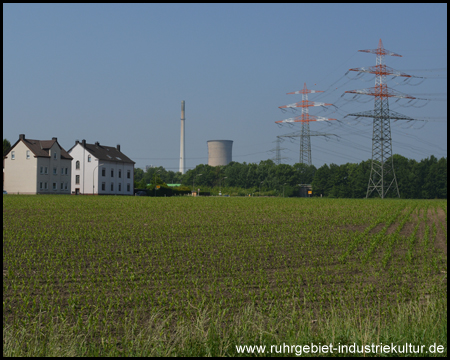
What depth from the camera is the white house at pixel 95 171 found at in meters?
87.2

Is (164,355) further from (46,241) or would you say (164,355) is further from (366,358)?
(46,241)

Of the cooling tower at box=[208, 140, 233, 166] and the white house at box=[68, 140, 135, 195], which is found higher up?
the cooling tower at box=[208, 140, 233, 166]

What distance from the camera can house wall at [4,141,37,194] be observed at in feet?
243

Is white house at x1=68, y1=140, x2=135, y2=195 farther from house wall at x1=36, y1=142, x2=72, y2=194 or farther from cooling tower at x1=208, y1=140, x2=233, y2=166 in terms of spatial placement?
cooling tower at x1=208, y1=140, x2=233, y2=166

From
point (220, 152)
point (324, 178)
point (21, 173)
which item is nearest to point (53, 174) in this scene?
point (21, 173)

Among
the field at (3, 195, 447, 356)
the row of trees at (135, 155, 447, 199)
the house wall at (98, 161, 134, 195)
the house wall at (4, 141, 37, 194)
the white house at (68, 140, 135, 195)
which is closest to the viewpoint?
the field at (3, 195, 447, 356)

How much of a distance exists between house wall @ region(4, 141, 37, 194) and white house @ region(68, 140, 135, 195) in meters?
12.3

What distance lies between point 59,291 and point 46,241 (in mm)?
8564

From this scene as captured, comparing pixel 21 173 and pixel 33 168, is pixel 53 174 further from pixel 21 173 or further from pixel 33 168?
pixel 21 173

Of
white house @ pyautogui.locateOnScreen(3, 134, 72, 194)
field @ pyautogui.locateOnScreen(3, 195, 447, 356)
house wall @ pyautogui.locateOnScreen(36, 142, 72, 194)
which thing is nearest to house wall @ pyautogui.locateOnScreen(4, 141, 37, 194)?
white house @ pyautogui.locateOnScreen(3, 134, 72, 194)

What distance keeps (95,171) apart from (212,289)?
7973 cm

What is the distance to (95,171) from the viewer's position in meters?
87.0

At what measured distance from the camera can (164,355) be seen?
5961mm

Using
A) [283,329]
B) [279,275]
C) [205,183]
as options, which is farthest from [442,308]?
[205,183]
